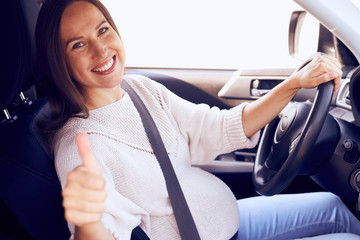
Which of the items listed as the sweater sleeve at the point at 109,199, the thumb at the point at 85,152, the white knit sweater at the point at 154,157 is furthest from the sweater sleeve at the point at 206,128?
the thumb at the point at 85,152

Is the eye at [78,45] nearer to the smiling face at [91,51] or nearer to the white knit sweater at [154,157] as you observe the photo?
the smiling face at [91,51]

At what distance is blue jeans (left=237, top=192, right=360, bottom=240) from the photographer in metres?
1.34

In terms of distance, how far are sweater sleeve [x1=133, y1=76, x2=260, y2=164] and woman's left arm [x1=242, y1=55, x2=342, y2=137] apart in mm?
35

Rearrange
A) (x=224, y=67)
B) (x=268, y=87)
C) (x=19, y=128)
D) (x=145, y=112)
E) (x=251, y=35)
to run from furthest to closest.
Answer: (x=251, y=35)
(x=224, y=67)
(x=268, y=87)
(x=145, y=112)
(x=19, y=128)

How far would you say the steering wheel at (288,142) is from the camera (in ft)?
3.43

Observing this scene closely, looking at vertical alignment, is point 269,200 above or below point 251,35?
below

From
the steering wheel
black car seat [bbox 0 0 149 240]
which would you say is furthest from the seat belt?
the steering wheel

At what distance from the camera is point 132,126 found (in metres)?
1.23

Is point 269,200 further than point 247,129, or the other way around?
point 269,200

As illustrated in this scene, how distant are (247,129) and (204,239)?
0.41m

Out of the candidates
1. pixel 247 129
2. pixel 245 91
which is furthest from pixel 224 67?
pixel 247 129

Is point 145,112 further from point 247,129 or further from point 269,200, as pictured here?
point 269,200

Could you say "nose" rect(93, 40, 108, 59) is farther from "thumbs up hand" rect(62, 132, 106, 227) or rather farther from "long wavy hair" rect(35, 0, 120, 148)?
"thumbs up hand" rect(62, 132, 106, 227)

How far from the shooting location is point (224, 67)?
2287 mm
